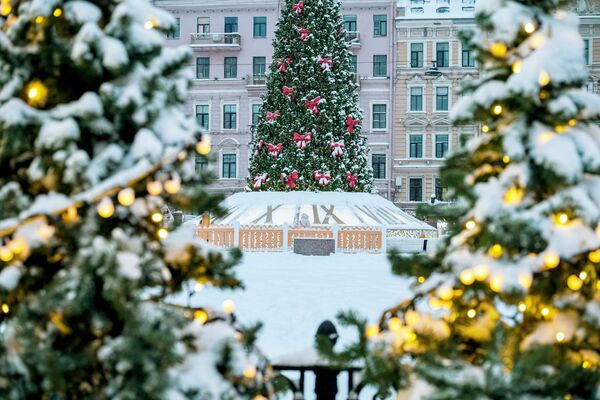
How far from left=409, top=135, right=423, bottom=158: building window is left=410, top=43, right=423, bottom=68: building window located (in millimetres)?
3935

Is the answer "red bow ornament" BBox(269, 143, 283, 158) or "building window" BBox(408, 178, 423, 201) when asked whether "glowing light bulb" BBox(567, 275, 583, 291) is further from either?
"building window" BBox(408, 178, 423, 201)

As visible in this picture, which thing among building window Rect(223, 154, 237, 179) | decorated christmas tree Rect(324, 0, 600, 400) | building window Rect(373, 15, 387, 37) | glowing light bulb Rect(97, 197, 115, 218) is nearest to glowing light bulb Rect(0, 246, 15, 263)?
glowing light bulb Rect(97, 197, 115, 218)

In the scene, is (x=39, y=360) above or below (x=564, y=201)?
below

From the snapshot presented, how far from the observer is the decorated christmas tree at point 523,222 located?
8.55ft

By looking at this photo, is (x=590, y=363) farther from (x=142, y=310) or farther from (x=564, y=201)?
(x=142, y=310)

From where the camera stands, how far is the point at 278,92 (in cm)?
1955

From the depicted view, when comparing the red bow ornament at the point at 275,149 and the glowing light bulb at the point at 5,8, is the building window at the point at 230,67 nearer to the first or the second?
the red bow ornament at the point at 275,149

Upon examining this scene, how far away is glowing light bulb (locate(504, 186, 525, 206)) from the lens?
2.73 m

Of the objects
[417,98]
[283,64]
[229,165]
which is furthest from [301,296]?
[417,98]

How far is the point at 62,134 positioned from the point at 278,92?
56.9 feet

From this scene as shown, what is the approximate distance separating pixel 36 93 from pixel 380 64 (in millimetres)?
32750

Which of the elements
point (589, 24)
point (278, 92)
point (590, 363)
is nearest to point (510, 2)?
point (590, 363)

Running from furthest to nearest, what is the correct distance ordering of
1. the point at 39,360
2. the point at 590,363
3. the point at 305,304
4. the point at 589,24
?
the point at 589,24, the point at 305,304, the point at 590,363, the point at 39,360

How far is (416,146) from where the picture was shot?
33938 millimetres
